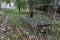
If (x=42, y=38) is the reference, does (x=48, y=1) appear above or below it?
above

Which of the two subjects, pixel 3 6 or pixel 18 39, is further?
pixel 3 6

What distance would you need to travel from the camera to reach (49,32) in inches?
277

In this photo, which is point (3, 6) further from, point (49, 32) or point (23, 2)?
point (49, 32)

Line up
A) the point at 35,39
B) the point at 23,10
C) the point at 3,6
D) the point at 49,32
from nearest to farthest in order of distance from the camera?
the point at 35,39
the point at 49,32
the point at 23,10
the point at 3,6

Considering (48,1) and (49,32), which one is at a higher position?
(48,1)

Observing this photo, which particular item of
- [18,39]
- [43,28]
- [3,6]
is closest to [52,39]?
[18,39]

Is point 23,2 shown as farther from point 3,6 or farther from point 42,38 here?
point 42,38

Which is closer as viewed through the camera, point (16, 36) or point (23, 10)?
point (16, 36)

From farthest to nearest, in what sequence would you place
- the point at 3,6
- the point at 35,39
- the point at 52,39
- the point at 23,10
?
the point at 3,6, the point at 23,10, the point at 52,39, the point at 35,39

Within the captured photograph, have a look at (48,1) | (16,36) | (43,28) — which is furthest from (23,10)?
(16,36)

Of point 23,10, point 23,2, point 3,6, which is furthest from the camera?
point 3,6

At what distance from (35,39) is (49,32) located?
5.64ft

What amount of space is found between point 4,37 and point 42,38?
1.62 meters

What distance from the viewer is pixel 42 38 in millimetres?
6141
